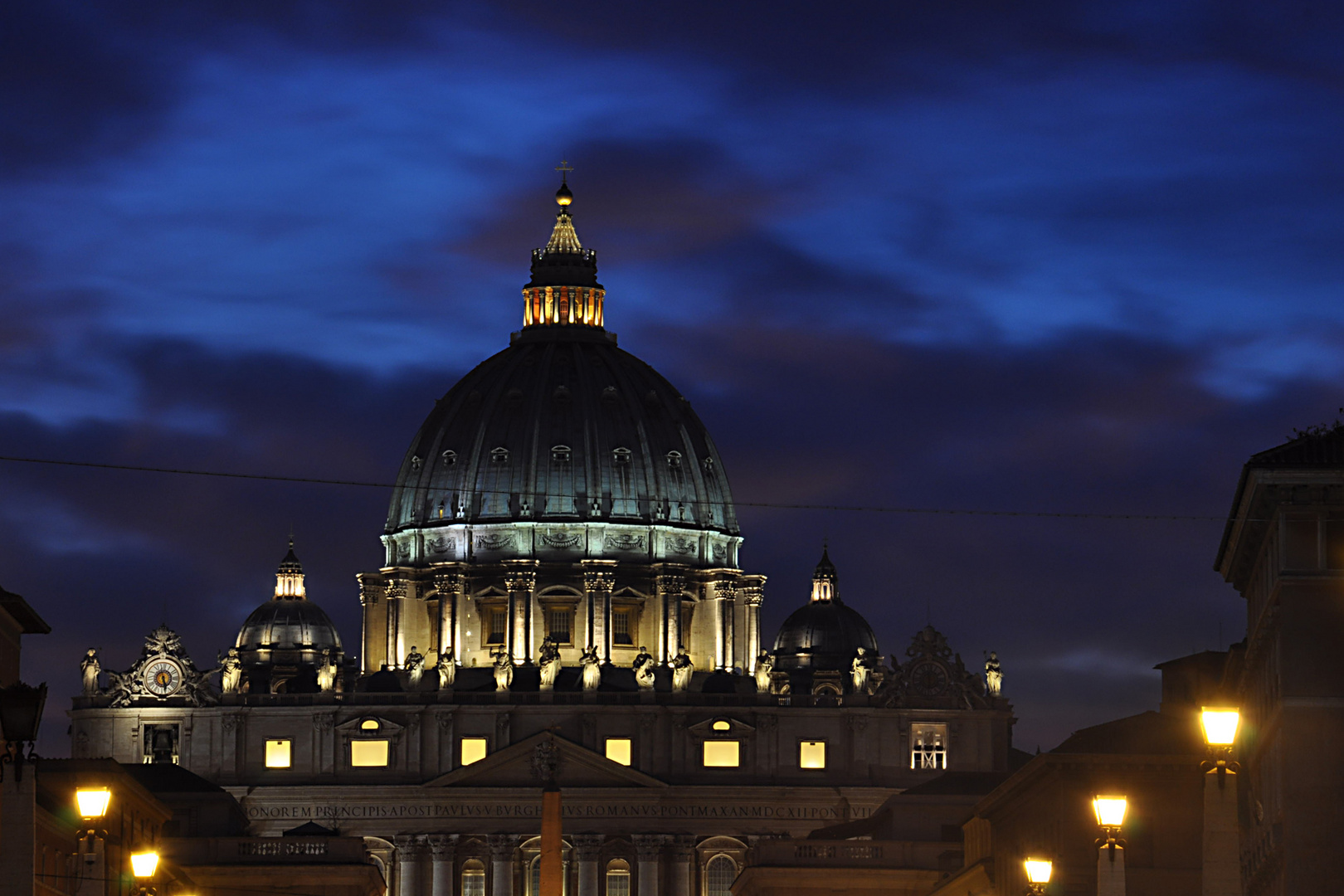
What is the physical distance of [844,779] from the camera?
178 m

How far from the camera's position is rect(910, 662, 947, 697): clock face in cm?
18012

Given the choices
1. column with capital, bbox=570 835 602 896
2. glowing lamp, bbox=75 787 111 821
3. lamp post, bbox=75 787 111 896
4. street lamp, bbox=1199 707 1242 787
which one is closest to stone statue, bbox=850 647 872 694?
column with capital, bbox=570 835 602 896

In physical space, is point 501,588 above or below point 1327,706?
above

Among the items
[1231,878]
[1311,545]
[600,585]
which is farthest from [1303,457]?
[600,585]

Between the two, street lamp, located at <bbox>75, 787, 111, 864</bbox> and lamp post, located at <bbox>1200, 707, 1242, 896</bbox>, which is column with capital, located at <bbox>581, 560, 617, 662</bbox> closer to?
lamp post, located at <bbox>1200, 707, 1242, 896</bbox>

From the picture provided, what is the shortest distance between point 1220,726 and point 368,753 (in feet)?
438

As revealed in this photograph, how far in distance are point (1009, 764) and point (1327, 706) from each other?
11482 centimetres

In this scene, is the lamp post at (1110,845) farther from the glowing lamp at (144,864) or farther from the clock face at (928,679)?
the clock face at (928,679)

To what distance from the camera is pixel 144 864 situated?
56.2 meters

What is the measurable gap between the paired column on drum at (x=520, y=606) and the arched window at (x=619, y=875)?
61.8 feet

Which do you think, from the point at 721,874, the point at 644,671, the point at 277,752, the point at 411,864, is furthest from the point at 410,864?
the point at 644,671

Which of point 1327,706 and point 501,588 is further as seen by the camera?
point 501,588

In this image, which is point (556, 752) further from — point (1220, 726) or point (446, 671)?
point (1220, 726)

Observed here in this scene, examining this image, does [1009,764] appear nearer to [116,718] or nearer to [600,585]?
[600,585]
